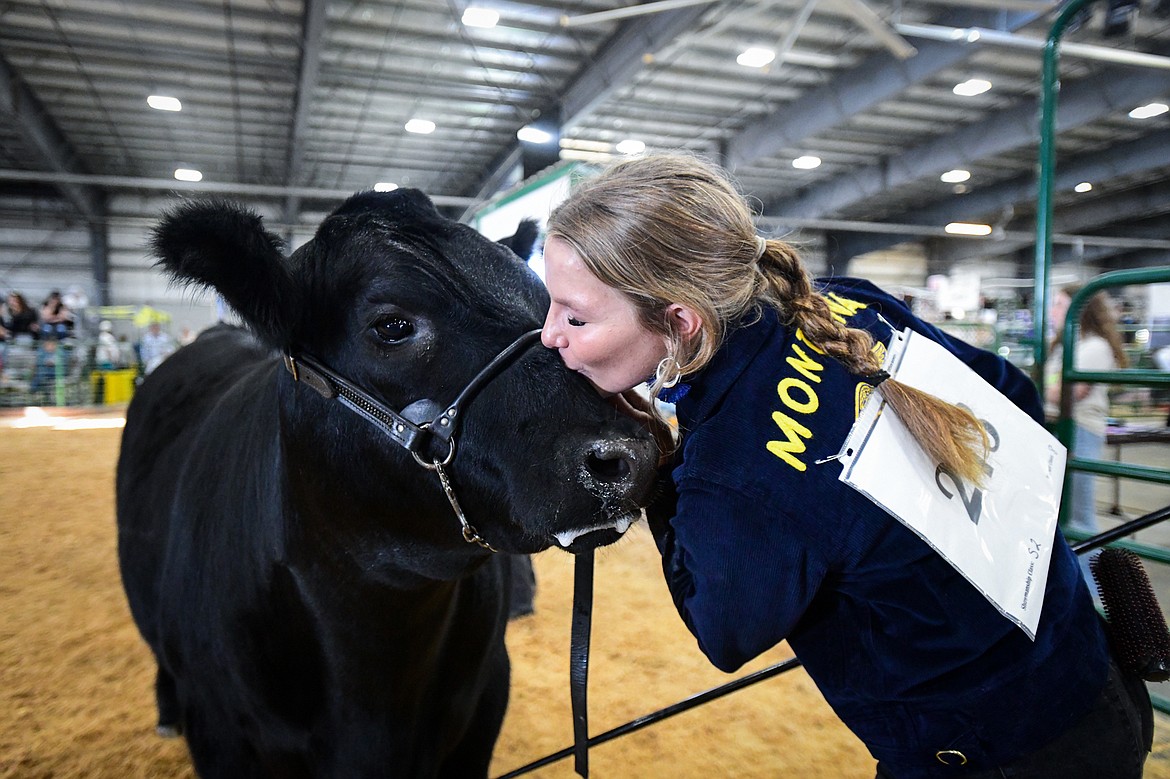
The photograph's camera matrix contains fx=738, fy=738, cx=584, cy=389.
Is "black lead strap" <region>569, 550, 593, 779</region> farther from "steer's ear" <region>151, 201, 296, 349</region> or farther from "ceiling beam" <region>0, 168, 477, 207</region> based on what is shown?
"ceiling beam" <region>0, 168, 477, 207</region>

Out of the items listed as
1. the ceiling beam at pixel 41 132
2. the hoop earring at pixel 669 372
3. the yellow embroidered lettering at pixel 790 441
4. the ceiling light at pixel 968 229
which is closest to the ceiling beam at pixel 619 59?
the hoop earring at pixel 669 372

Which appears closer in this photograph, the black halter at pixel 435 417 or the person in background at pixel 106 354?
the black halter at pixel 435 417

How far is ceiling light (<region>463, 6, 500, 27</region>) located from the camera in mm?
10164

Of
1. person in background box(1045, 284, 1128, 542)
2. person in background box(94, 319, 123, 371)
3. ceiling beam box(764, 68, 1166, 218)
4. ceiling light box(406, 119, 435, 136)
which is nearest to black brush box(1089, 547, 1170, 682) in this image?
person in background box(1045, 284, 1128, 542)

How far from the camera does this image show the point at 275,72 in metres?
12.7

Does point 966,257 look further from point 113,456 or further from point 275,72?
point 113,456

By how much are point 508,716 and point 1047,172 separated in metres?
3.05

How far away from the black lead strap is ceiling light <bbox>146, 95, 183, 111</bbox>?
15.5 metres

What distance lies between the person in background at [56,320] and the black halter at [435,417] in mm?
18245

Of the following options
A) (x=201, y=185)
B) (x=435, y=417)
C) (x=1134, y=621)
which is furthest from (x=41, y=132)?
(x=1134, y=621)

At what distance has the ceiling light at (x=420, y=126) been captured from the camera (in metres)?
15.0

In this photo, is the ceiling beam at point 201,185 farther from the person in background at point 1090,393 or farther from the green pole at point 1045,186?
the green pole at point 1045,186

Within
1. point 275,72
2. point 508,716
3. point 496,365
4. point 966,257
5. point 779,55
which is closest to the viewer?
point 496,365

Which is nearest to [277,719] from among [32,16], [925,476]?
[925,476]
